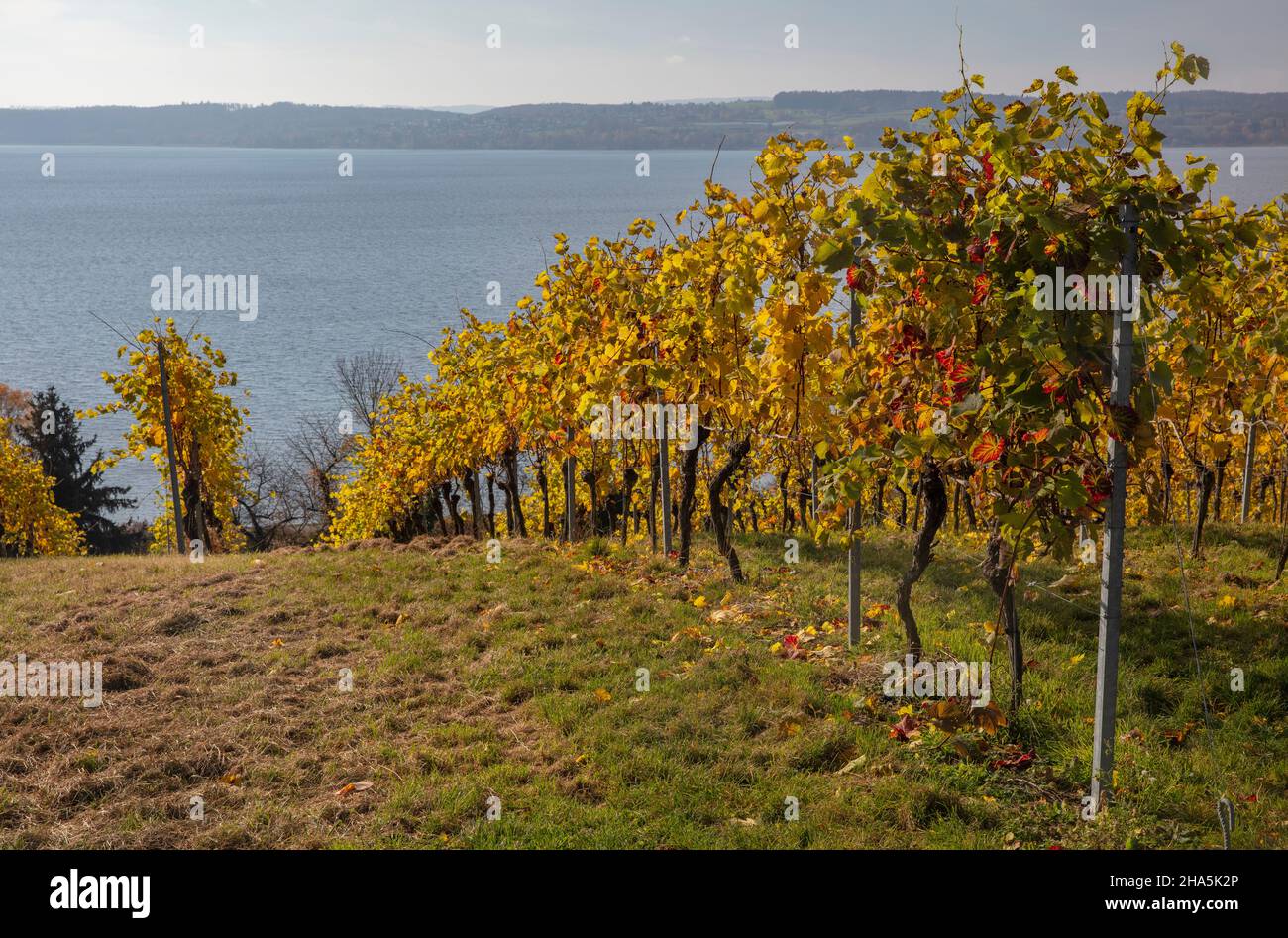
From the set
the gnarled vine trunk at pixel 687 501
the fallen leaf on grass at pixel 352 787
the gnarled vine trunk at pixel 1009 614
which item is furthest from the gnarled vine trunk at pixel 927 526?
the gnarled vine trunk at pixel 687 501

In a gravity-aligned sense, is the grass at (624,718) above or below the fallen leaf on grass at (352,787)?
above

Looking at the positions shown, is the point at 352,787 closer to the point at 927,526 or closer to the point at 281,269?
the point at 927,526

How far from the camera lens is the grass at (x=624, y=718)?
5.01 metres

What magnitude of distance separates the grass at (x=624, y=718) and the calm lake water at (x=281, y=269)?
5.42 m

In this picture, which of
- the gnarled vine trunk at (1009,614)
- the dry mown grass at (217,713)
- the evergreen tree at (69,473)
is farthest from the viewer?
the evergreen tree at (69,473)

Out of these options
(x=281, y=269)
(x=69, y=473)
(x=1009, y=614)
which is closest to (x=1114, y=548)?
(x=1009, y=614)

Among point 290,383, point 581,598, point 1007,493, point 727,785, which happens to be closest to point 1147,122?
point 1007,493

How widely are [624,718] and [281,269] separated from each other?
92.2 m

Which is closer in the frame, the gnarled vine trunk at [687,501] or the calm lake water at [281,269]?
the gnarled vine trunk at [687,501]

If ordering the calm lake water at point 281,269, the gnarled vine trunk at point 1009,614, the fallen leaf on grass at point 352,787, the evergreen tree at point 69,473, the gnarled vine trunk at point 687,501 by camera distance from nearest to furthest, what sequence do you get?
the fallen leaf on grass at point 352,787
the gnarled vine trunk at point 1009,614
the gnarled vine trunk at point 687,501
the evergreen tree at point 69,473
the calm lake water at point 281,269

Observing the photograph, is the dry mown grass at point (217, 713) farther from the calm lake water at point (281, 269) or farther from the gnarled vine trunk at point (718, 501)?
the calm lake water at point (281, 269)
